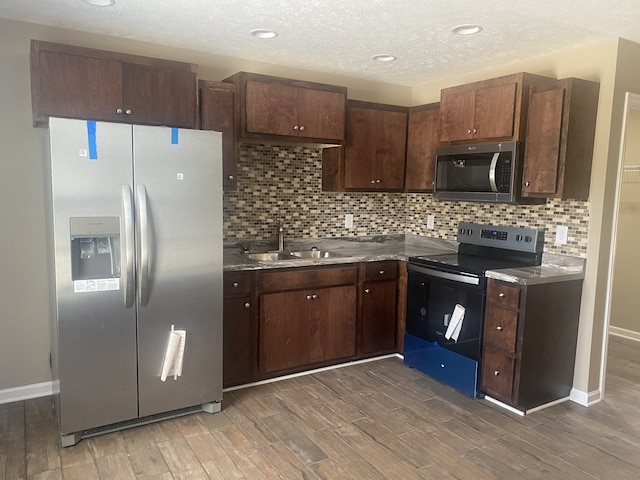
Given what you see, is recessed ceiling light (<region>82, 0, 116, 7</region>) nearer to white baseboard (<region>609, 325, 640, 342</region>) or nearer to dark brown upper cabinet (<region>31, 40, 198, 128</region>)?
dark brown upper cabinet (<region>31, 40, 198, 128</region>)

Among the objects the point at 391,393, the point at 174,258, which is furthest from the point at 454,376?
the point at 174,258

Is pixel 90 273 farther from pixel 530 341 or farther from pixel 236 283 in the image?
pixel 530 341

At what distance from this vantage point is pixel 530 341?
2996 mm

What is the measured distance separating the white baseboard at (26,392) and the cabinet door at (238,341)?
118 centimetres

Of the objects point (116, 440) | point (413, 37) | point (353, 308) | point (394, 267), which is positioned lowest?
point (116, 440)

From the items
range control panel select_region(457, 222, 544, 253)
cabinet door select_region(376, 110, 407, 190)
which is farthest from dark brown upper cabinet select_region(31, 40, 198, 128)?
range control panel select_region(457, 222, 544, 253)

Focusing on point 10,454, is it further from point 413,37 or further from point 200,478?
point 413,37

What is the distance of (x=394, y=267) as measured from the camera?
392 cm

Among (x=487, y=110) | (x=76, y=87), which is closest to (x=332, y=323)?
(x=487, y=110)

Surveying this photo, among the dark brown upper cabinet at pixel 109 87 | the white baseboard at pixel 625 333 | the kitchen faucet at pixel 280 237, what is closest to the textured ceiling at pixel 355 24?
the dark brown upper cabinet at pixel 109 87

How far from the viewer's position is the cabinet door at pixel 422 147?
4.02 metres

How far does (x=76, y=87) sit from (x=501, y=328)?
3.00 meters

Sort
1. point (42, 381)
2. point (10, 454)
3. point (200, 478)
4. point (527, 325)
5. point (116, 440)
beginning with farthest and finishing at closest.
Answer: point (42, 381) → point (527, 325) → point (116, 440) → point (10, 454) → point (200, 478)

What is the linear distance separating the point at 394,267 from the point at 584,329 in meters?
1.42
